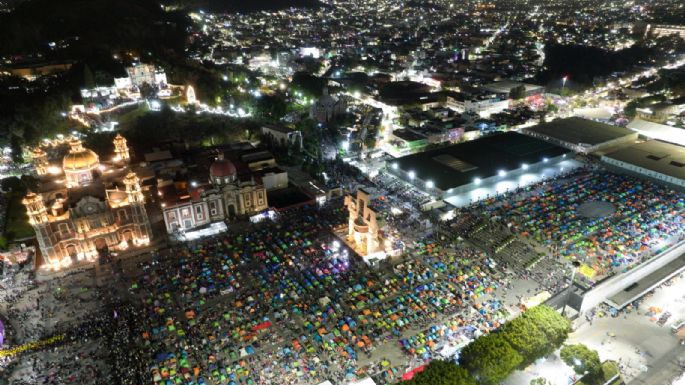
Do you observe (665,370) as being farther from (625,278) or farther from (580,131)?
(580,131)

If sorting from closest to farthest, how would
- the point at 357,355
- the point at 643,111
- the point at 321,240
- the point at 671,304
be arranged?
the point at 357,355, the point at 671,304, the point at 321,240, the point at 643,111

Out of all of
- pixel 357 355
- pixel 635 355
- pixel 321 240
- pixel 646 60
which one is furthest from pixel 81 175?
pixel 646 60

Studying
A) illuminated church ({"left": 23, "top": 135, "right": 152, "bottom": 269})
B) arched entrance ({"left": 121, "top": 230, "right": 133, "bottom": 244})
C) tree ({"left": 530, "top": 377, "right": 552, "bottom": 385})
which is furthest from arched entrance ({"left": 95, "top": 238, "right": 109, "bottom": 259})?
tree ({"left": 530, "top": 377, "right": 552, "bottom": 385})

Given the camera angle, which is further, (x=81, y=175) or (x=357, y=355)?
(x=81, y=175)

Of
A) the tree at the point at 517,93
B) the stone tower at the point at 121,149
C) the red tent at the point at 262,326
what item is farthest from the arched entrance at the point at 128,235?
the tree at the point at 517,93

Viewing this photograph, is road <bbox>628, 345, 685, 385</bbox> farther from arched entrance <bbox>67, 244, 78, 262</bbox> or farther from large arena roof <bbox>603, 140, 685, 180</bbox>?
arched entrance <bbox>67, 244, 78, 262</bbox>

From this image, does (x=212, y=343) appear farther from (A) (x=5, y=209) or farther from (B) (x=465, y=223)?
(A) (x=5, y=209)
